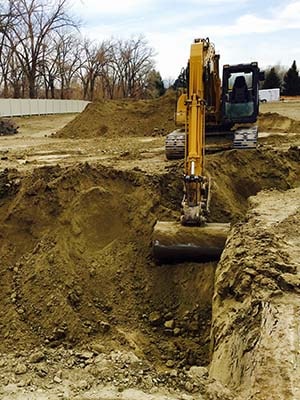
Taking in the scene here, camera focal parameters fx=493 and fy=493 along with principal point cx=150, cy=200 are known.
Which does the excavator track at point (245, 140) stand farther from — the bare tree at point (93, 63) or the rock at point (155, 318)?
the bare tree at point (93, 63)

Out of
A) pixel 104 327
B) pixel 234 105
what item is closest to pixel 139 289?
pixel 104 327

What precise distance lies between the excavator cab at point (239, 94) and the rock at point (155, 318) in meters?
6.19

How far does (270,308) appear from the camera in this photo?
375 cm

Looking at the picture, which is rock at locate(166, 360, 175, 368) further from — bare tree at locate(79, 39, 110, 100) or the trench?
bare tree at locate(79, 39, 110, 100)

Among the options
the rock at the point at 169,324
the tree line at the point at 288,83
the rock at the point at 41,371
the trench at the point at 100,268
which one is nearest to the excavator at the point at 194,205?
the trench at the point at 100,268

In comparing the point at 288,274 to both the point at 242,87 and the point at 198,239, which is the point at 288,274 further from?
the point at 242,87

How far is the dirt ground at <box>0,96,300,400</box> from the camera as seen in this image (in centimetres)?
364

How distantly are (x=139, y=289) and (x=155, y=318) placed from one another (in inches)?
23.0

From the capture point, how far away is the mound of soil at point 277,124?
18680mm

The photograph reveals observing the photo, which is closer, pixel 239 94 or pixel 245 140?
pixel 245 140

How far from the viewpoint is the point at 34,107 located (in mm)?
33906

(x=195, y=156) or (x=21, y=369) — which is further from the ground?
(x=195, y=156)

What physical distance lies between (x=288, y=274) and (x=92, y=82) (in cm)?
4876

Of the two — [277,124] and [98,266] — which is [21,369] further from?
[277,124]
